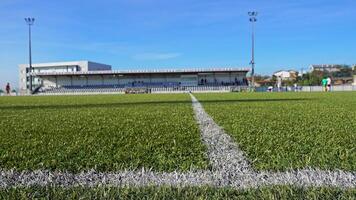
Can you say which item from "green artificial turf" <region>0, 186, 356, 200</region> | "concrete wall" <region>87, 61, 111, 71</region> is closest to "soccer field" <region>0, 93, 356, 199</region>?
"green artificial turf" <region>0, 186, 356, 200</region>

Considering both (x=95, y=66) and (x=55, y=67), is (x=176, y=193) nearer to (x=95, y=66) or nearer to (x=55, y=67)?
(x=55, y=67)

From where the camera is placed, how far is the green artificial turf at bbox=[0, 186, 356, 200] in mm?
1783

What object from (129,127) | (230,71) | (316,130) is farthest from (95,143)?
(230,71)

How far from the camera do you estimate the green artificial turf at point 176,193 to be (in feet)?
5.85

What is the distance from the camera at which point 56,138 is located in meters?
3.89

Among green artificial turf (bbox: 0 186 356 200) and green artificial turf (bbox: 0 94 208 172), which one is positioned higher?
green artificial turf (bbox: 0 94 208 172)

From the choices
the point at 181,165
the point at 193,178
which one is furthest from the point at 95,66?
the point at 193,178

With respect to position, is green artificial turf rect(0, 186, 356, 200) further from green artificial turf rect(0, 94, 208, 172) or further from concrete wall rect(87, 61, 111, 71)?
concrete wall rect(87, 61, 111, 71)

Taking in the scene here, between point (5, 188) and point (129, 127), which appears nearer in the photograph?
point (5, 188)

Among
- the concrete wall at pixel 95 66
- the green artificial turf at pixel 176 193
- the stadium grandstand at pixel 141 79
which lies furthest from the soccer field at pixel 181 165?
the concrete wall at pixel 95 66

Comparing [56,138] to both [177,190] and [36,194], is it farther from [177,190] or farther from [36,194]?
[177,190]

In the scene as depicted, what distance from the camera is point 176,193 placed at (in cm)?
187

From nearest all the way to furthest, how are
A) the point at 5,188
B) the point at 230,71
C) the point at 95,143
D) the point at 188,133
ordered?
the point at 5,188 → the point at 95,143 → the point at 188,133 → the point at 230,71

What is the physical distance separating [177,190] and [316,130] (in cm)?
286
